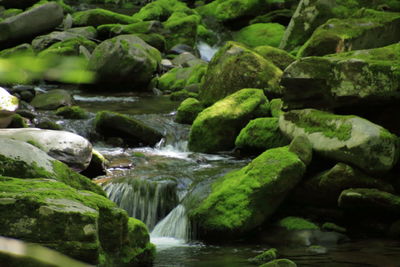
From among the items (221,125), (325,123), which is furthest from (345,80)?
(221,125)

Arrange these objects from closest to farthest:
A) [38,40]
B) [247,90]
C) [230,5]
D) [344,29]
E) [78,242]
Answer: [78,242] → [247,90] → [344,29] → [38,40] → [230,5]

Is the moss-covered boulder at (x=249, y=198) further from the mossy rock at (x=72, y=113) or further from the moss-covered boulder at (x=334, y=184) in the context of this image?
the mossy rock at (x=72, y=113)

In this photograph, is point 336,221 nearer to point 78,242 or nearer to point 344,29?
Result: point 78,242

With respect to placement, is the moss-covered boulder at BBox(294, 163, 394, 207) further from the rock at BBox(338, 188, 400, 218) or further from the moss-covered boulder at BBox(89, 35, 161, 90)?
the moss-covered boulder at BBox(89, 35, 161, 90)

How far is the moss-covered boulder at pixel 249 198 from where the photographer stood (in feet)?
23.2

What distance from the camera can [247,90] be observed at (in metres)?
11.6

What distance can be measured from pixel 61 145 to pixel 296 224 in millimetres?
3967

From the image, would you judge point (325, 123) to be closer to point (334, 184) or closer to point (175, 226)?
point (334, 184)

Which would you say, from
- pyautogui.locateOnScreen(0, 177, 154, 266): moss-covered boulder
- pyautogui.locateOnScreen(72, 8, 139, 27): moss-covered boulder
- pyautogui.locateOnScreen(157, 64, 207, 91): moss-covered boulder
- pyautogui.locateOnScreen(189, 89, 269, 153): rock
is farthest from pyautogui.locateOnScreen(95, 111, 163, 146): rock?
pyautogui.locateOnScreen(72, 8, 139, 27): moss-covered boulder

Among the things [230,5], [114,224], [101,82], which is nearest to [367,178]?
[114,224]

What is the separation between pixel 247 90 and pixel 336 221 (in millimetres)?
4707

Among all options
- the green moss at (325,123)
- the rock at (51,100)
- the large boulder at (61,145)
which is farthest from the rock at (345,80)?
the rock at (51,100)

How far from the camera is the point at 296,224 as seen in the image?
722cm

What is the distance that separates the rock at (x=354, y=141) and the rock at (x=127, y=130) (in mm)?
3985
